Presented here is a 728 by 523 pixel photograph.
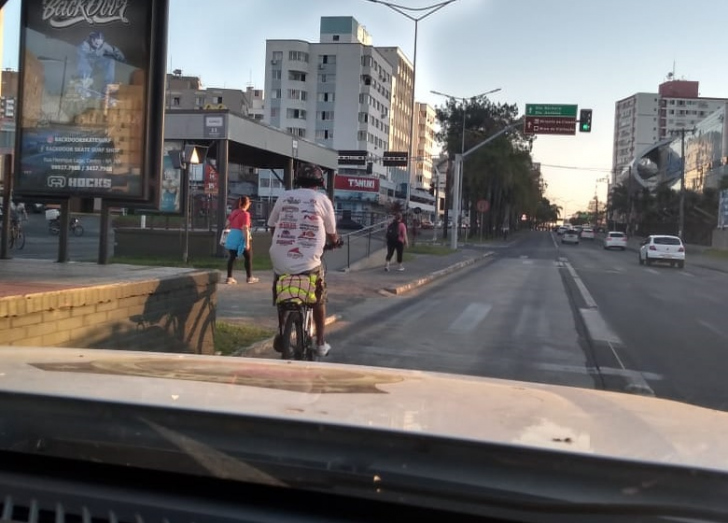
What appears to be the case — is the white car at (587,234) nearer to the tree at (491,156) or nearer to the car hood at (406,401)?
the tree at (491,156)

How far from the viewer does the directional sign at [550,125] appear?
36188 millimetres

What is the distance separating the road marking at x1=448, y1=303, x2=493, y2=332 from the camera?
11292 mm

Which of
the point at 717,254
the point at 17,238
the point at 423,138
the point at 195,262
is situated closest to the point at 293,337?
the point at 195,262

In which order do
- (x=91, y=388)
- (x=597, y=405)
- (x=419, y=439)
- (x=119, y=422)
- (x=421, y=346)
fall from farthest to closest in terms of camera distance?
(x=421, y=346), (x=597, y=405), (x=91, y=388), (x=119, y=422), (x=419, y=439)

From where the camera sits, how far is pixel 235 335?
905cm

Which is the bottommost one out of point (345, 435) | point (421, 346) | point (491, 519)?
point (421, 346)

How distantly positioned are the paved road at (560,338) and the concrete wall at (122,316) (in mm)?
2049

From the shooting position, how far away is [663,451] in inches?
73.1

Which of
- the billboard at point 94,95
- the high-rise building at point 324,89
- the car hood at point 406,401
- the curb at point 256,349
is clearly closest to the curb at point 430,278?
the curb at point 256,349

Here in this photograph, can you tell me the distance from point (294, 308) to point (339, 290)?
31.9 feet

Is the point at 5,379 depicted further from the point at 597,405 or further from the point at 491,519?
the point at 597,405

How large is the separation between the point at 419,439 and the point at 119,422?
81 cm

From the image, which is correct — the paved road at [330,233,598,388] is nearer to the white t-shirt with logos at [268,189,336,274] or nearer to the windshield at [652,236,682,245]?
the white t-shirt with logos at [268,189,336,274]

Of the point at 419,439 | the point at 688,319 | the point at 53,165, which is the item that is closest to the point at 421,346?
the point at 53,165
